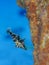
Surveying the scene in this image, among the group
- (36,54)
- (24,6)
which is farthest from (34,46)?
→ (24,6)

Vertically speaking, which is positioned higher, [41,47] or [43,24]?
[43,24]

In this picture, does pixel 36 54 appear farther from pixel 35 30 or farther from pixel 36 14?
pixel 36 14

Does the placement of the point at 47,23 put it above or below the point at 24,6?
below

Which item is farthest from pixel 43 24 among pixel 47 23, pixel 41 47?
pixel 41 47

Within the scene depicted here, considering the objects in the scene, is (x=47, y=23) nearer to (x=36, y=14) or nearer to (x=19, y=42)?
(x=36, y=14)

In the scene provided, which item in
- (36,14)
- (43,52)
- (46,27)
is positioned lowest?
(43,52)

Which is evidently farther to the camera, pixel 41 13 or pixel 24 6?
pixel 24 6

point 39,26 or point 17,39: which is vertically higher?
point 39,26
